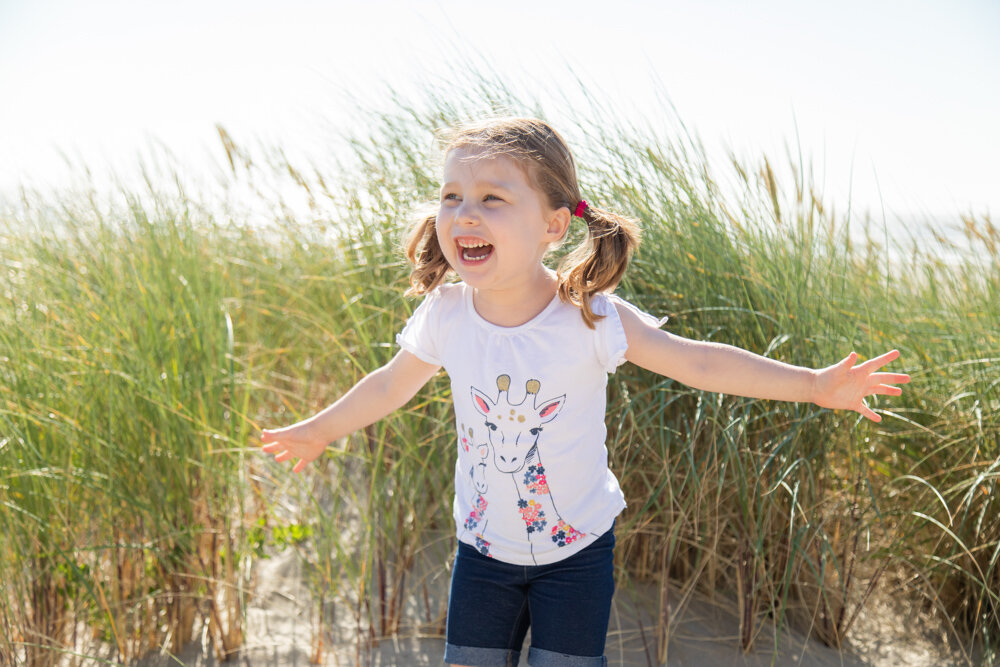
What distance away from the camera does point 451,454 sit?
8.49ft

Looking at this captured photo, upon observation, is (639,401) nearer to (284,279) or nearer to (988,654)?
(988,654)

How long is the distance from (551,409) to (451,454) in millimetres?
865

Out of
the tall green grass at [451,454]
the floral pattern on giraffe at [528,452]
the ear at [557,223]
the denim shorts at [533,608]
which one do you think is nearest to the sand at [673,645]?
the tall green grass at [451,454]

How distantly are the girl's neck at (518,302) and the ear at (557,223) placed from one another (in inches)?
3.6

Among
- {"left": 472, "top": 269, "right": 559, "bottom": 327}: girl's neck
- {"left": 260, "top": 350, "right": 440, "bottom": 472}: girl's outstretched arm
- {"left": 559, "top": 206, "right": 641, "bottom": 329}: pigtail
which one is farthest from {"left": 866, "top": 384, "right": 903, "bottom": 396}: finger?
{"left": 260, "top": 350, "right": 440, "bottom": 472}: girl's outstretched arm

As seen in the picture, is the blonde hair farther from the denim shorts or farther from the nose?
the denim shorts

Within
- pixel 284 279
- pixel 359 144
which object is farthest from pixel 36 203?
pixel 359 144

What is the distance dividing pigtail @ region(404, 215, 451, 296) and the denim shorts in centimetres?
62

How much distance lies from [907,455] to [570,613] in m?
1.47

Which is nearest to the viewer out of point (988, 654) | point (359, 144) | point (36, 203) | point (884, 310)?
point (988, 654)

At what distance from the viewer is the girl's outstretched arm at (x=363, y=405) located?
199cm

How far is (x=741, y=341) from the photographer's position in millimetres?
2488

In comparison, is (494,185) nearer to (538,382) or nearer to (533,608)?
(538,382)

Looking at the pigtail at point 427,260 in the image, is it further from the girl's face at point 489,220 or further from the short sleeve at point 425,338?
the girl's face at point 489,220
